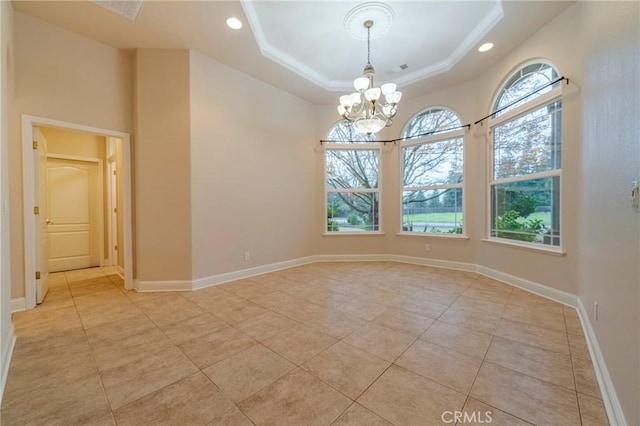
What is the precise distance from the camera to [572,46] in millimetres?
2793

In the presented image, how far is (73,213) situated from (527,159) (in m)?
7.61

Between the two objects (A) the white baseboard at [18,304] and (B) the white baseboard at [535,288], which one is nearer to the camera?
(A) the white baseboard at [18,304]

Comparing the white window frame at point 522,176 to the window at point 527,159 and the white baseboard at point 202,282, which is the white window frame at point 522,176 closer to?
the window at point 527,159

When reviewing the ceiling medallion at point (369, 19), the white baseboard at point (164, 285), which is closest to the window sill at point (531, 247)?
the ceiling medallion at point (369, 19)

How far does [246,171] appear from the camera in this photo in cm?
405

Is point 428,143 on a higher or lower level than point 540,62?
lower

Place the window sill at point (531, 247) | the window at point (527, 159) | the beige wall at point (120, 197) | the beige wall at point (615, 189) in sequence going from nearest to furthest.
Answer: the beige wall at point (615, 189) → the window sill at point (531, 247) → the window at point (527, 159) → the beige wall at point (120, 197)

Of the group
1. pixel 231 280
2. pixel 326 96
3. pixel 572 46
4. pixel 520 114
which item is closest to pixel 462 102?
pixel 520 114

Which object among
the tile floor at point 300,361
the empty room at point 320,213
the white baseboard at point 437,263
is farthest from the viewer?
the white baseboard at point 437,263

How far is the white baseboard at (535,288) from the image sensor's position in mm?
2838

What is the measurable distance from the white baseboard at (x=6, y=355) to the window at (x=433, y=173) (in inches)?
203

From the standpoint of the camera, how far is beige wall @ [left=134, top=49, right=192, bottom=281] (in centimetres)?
331

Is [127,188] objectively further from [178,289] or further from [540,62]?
[540,62]

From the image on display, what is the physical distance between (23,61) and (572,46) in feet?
19.9
